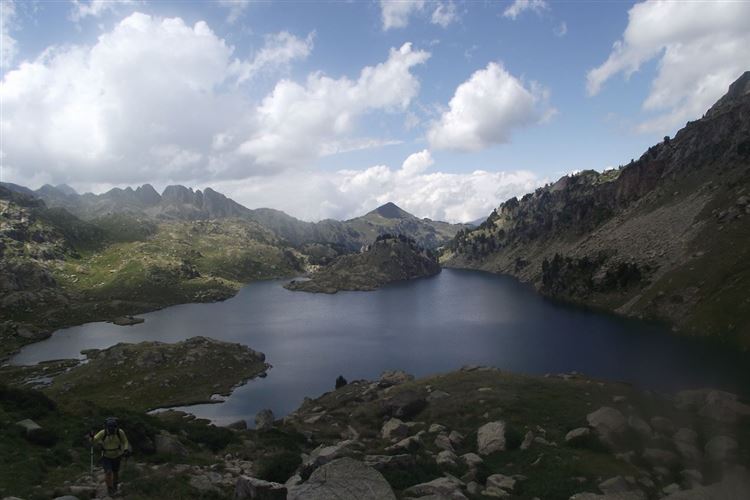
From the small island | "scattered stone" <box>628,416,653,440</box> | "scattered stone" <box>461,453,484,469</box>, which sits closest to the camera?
"scattered stone" <box>461,453,484,469</box>

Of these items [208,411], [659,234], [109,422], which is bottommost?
[208,411]

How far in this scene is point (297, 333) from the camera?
165m

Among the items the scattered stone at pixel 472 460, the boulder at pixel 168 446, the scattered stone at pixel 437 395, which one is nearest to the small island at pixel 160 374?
the scattered stone at pixel 437 395

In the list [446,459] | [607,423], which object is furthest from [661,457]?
[446,459]

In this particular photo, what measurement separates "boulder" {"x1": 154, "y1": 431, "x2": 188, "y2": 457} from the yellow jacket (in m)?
11.7

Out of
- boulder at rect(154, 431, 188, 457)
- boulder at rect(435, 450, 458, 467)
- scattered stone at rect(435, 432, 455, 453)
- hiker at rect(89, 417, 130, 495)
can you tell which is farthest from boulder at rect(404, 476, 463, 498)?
boulder at rect(154, 431, 188, 457)

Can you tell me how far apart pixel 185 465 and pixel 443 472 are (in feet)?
58.7

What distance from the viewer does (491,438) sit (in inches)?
1679

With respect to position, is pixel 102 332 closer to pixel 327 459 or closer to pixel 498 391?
pixel 498 391

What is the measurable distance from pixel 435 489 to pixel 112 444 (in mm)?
17556

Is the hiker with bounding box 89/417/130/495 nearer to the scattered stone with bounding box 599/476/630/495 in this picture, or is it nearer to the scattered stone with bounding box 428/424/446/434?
the scattered stone with bounding box 599/476/630/495

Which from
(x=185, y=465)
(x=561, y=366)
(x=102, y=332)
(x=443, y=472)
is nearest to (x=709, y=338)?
(x=561, y=366)

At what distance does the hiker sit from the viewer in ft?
75.5

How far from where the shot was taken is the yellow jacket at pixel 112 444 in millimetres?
23047
